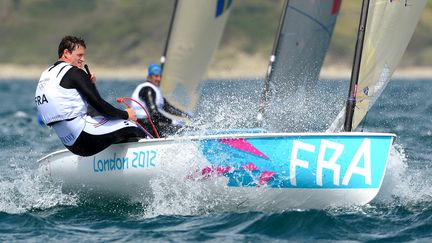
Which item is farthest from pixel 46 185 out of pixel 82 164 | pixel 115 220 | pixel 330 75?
pixel 330 75

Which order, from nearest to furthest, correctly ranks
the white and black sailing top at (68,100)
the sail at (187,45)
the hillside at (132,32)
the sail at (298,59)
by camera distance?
the white and black sailing top at (68,100), the sail at (298,59), the sail at (187,45), the hillside at (132,32)

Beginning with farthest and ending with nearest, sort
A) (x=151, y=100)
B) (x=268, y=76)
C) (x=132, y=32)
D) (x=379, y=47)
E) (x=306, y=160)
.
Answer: (x=132, y=32) → (x=268, y=76) → (x=151, y=100) → (x=379, y=47) → (x=306, y=160)

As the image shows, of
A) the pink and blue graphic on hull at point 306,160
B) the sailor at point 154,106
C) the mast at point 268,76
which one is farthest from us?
the mast at point 268,76

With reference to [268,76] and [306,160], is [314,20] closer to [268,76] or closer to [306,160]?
[268,76]

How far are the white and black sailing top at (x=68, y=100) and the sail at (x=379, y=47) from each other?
5.57 feet

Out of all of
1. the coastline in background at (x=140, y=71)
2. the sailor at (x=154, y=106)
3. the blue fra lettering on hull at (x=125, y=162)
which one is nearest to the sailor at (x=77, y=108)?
the blue fra lettering on hull at (x=125, y=162)

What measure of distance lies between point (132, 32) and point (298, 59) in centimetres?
6982

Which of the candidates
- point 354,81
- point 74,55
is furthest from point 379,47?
point 74,55

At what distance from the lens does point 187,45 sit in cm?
999

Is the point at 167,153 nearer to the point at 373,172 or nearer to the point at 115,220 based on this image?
the point at 115,220

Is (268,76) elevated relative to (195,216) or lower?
elevated

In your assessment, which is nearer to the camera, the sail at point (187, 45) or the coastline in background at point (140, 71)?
the sail at point (187, 45)

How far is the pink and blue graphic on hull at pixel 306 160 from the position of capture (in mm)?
5801

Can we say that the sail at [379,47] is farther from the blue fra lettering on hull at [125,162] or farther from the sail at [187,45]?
the sail at [187,45]
